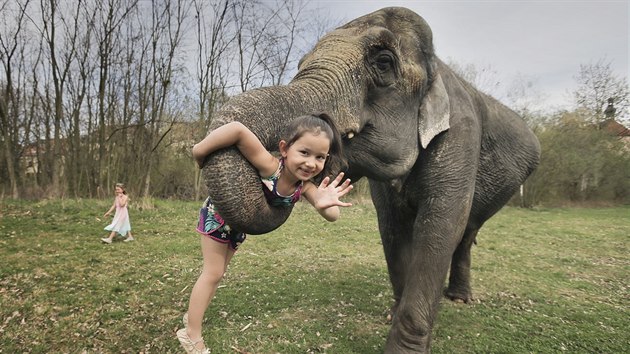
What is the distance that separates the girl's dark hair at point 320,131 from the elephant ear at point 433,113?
1113mm

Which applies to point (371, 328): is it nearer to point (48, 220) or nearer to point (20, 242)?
point (20, 242)

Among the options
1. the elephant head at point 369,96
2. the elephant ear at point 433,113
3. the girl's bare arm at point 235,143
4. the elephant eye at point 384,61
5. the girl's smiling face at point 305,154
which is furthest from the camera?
the elephant ear at point 433,113

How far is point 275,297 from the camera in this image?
4727 mm

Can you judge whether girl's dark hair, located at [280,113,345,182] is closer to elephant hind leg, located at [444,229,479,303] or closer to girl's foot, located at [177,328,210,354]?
girl's foot, located at [177,328,210,354]

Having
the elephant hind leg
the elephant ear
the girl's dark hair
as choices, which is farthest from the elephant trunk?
the elephant hind leg

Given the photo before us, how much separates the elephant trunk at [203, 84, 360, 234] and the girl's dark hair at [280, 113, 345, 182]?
11cm

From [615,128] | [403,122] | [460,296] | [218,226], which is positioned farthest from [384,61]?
[615,128]

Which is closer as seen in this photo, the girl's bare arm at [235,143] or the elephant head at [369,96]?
the girl's bare arm at [235,143]

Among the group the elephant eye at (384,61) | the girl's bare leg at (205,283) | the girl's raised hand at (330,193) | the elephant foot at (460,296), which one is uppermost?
the elephant eye at (384,61)

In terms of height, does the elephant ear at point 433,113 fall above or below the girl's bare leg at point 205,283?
above

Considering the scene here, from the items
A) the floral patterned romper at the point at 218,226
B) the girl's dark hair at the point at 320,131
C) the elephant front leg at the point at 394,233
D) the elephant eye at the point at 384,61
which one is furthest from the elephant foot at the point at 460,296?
the girl's dark hair at the point at 320,131

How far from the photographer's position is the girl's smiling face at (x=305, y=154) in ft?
5.92

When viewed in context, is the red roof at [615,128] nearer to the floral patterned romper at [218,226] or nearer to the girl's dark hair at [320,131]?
the girl's dark hair at [320,131]

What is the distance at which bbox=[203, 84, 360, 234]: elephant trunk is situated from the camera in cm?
166
